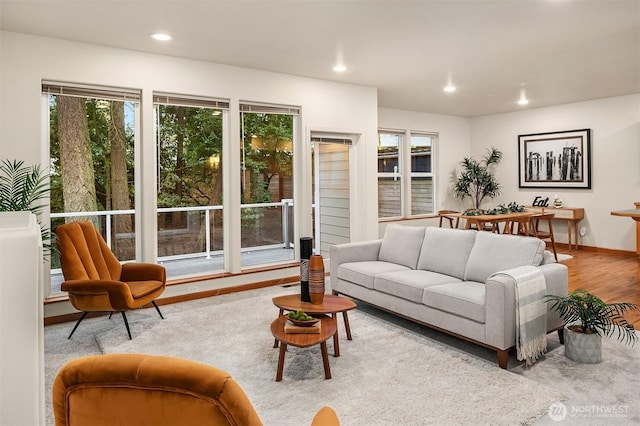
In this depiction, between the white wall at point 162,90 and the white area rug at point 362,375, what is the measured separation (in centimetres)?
125

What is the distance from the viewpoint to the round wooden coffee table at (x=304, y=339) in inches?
103

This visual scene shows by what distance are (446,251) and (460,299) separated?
874mm

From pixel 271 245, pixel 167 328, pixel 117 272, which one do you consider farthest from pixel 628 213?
pixel 117 272

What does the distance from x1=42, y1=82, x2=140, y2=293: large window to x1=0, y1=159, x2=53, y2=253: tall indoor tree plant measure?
0.26 meters

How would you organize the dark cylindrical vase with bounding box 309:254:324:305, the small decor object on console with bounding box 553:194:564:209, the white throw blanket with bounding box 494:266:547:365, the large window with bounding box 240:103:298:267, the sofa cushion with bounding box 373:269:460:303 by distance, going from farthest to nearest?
the small decor object on console with bounding box 553:194:564:209 → the large window with bounding box 240:103:298:267 → the sofa cushion with bounding box 373:269:460:303 → the dark cylindrical vase with bounding box 309:254:324:305 → the white throw blanket with bounding box 494:266:547:365

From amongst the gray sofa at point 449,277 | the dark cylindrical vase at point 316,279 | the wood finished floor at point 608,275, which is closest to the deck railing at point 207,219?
the gray sofa at point 449,277

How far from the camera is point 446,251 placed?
156 inches

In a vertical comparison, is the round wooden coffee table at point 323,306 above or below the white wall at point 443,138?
below

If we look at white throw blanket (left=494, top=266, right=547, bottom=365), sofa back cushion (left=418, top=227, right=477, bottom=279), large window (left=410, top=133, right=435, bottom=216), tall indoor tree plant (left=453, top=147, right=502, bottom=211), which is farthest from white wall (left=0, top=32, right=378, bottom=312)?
tall indoor tree plant (left=453, top=147, right=502, bottom=211)

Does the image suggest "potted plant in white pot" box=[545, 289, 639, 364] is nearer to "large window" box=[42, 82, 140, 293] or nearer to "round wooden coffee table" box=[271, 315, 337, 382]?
"round wooden coffee table" box=[271, 315, 337, 382]

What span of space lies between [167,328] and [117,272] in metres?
0.72

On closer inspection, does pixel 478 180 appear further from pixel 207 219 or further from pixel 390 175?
pixel 207 219

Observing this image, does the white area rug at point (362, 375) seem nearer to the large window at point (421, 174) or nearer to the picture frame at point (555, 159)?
the large window at point (421, 174)

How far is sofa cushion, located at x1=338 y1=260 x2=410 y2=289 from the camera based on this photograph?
13.2 feet
